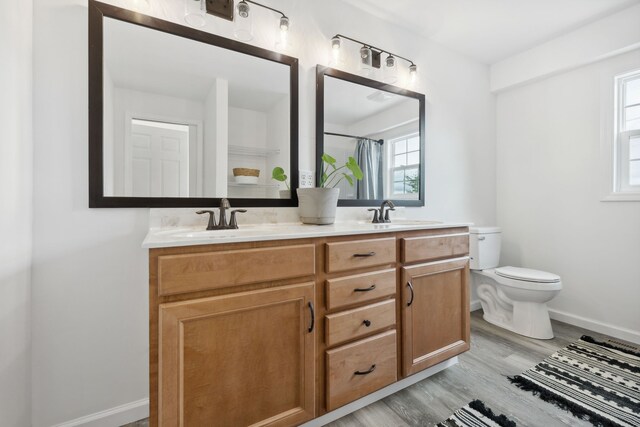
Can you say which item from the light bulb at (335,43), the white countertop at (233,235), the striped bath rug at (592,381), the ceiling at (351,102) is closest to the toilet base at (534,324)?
the striped bath rug at (592,381)

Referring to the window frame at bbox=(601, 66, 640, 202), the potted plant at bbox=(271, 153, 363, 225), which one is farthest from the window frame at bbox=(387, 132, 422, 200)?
the window frame at bbox=(601, 66, 640, 202)

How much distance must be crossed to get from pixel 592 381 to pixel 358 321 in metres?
1.51

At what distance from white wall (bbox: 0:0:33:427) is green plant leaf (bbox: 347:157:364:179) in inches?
61.8

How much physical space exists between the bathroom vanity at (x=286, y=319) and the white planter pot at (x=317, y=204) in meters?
0.35

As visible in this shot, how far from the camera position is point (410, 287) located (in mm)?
1494

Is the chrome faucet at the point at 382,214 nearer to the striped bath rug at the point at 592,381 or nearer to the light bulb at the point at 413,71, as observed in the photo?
the light bulb at the point at 413,71

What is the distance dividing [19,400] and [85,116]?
46.8 inches

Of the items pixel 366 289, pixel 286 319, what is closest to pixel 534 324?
pixel 366 289

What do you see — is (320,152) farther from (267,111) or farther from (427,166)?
(427,166)

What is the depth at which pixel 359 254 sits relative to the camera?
1.32m

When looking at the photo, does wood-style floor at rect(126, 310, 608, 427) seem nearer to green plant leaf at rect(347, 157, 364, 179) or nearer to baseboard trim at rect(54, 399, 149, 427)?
baseboard trim at rect(54, 399, 149, 427)

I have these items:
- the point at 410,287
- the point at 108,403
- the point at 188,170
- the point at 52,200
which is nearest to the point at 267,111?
the point at 188,170

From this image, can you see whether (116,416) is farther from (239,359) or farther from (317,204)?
(317,204)

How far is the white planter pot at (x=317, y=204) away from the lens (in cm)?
162
